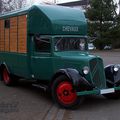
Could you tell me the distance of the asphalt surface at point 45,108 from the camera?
382 inches

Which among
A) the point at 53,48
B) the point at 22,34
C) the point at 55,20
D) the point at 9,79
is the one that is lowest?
the point at 9,79

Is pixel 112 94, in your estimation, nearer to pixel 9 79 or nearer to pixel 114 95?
pixel 114 95

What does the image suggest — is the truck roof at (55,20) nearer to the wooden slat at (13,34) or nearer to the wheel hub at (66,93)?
the wooden slat at (13,34)

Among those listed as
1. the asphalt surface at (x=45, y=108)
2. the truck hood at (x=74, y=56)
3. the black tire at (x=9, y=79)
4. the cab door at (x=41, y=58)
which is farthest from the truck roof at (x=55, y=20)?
the black tire at (x=9, y=79)

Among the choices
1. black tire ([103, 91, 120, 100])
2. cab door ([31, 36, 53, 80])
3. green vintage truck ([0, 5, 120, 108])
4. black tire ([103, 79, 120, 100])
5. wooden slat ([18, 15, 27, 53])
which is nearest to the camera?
green vintage truck ([0, 5, 120, 108])

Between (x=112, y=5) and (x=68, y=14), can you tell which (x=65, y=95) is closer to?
(x=68, y=14)

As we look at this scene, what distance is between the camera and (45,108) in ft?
35.6

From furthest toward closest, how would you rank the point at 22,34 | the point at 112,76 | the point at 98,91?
the point at 22,34 < the point at 112,76 < the point at 98,91

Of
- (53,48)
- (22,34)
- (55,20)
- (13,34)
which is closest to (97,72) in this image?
(53,48)

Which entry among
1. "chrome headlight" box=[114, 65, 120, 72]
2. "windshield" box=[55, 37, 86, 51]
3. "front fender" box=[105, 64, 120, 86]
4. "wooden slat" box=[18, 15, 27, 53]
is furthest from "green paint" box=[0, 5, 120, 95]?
"chrome headlight" box=[114, 65, 120, 72]

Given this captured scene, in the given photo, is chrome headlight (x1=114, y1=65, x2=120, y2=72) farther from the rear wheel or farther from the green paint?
the rear wheel

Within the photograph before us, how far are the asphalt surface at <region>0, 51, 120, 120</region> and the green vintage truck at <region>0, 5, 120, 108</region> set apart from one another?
1.22ft

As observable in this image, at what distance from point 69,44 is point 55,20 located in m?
0.93

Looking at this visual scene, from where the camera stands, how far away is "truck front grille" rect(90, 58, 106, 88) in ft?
36.7
